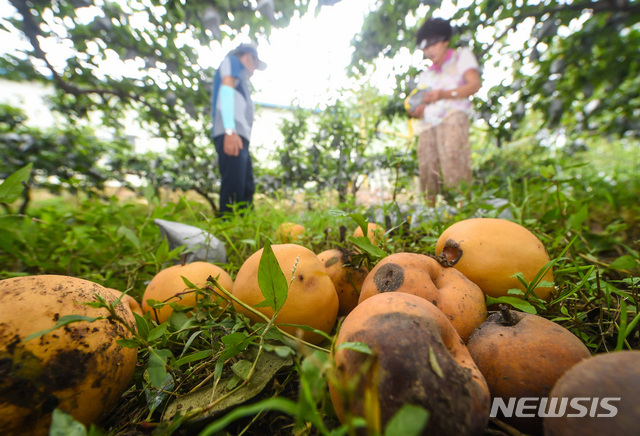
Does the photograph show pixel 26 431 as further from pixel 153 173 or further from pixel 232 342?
pixel 153 173

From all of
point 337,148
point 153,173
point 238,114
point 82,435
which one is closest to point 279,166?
point 337,148

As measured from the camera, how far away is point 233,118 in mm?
3359

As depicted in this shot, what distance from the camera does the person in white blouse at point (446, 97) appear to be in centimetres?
325

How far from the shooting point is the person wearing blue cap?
331cm

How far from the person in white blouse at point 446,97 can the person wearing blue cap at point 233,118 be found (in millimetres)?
2184

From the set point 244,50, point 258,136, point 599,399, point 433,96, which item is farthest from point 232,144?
point 258,136

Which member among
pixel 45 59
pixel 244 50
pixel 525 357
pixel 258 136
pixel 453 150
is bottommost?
pixel 525 357

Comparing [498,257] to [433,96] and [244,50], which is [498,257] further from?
[244,50]

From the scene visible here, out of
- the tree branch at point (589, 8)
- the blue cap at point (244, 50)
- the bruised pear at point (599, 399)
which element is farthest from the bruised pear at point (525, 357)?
the tree branch at point (589, 8)

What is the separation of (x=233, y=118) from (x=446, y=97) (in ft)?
8.72

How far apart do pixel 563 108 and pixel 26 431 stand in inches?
254

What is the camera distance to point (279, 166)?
5.23m

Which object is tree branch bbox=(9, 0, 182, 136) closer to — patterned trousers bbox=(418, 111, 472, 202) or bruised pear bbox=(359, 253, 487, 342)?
patterned trousers bbox=(418, 111, 472, 202)

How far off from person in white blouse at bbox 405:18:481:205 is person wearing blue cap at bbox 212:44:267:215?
218 cm
